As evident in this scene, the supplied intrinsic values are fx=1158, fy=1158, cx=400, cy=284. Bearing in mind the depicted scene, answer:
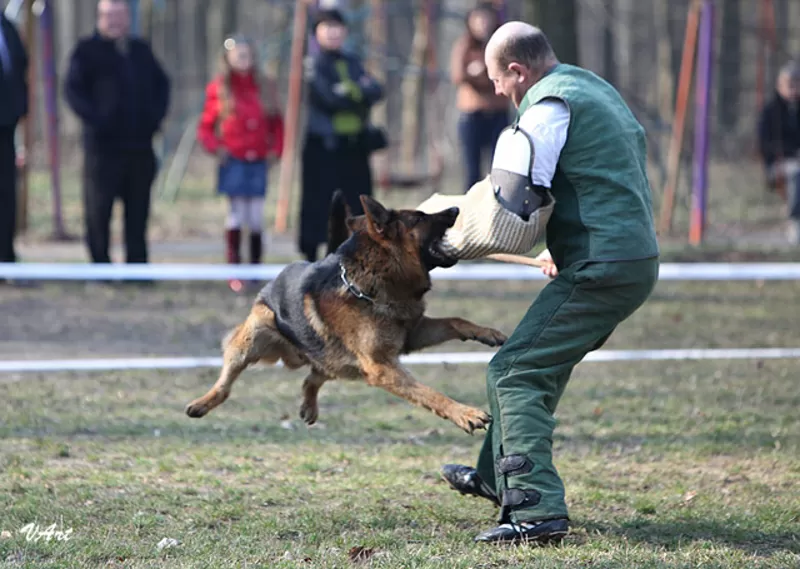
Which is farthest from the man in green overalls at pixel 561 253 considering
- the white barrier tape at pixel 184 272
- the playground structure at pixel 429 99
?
the playground structure at pixel 429 99

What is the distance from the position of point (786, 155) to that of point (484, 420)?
387 inches

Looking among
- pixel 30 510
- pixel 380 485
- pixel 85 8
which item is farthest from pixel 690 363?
pixel 85 8

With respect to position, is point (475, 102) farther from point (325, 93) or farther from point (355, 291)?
point (355, 291)

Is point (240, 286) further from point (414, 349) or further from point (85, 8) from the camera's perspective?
point (85, 8)

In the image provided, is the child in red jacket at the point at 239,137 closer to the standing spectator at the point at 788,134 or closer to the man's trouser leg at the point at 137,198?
the man's trouser leg at the point at 137,198

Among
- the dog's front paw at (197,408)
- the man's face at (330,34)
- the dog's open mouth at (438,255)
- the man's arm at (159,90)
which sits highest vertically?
the man's face at (330,34)

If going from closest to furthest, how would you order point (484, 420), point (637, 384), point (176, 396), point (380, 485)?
point (484, 420)
point (380, 485)
point (176, 396)
point (637, 384)

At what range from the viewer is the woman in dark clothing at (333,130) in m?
9.51

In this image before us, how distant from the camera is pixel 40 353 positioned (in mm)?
7957

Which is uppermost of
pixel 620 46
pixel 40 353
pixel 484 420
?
pixel 620 46

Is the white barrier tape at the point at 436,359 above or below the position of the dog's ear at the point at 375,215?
below

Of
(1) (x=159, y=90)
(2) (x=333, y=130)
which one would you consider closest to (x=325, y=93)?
(2) (x=333, y=130)

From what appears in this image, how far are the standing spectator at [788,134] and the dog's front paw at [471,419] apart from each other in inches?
373

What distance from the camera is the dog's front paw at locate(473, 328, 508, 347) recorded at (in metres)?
4.74
